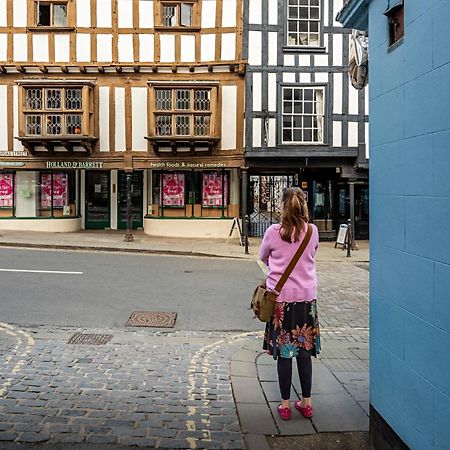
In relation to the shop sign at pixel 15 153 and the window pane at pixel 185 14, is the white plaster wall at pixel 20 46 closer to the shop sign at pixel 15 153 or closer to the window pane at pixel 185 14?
the shop sign at pixel 15 153

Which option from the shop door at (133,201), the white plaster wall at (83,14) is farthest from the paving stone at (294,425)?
the shop door at (133,201)

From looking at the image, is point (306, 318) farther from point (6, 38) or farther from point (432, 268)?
point (6, 38)

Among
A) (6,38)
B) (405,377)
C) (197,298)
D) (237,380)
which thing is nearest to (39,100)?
(6,38)

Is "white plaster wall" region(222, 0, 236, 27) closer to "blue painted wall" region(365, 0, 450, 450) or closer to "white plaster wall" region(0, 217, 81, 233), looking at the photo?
"white plaster wall" region(0, 217, 81, 233)

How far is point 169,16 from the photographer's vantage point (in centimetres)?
1797

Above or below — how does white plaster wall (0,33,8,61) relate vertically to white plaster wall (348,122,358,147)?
above

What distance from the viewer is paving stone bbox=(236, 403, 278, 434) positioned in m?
3.71

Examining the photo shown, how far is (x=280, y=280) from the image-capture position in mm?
3711

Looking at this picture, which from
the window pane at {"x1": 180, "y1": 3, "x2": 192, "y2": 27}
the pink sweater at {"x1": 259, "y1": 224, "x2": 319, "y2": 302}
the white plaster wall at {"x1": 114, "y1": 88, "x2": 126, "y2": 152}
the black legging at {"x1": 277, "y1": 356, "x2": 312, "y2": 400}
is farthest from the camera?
the white plaster wall at {"x1": 114, "y1": 88, "x2": 126, "y2": 152}

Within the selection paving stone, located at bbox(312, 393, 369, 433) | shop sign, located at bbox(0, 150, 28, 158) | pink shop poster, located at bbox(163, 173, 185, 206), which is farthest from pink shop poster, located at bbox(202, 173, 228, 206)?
paving stone, located at bbox(312, 393, 369, 433)

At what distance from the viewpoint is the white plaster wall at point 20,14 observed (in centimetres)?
1780

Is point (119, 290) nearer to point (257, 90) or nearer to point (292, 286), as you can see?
point (292, 286)

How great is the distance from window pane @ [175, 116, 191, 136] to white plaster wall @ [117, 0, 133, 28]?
380 centimetres

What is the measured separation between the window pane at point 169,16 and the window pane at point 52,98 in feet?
14.8
